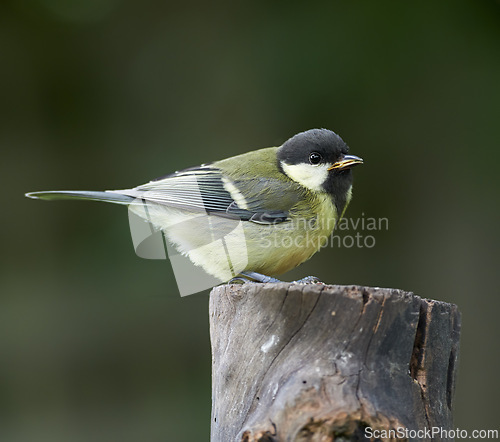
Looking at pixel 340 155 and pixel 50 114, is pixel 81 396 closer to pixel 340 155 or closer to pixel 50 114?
pixel 50 114

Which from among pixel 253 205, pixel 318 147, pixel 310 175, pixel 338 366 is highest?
pixel 318 147

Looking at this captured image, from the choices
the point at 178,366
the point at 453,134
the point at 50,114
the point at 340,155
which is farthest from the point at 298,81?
the point at 178,366

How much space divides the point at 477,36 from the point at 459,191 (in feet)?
3.44

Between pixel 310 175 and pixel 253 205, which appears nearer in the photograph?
pixel 253 205

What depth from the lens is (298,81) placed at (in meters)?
4.20

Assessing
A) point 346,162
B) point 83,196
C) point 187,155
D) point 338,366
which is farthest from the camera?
point 187,155

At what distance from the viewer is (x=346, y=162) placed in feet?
9.21

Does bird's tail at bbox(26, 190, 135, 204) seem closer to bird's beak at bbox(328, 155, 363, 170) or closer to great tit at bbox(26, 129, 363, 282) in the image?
great tit at bbox(26, 129, 363, 282)

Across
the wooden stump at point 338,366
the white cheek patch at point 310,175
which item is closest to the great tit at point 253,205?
the white cheek patch at point 310,175

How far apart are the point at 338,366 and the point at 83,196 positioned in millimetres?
1526

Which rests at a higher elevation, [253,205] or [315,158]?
[315,158]

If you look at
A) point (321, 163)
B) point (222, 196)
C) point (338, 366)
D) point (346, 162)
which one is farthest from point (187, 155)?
point (338, 366)

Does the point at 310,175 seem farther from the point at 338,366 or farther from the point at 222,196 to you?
the point at 338,366

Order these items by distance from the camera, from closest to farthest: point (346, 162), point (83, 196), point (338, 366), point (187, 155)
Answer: point (338, 366) < point (83, 196) < point (346, 162) < point (187, 155)
